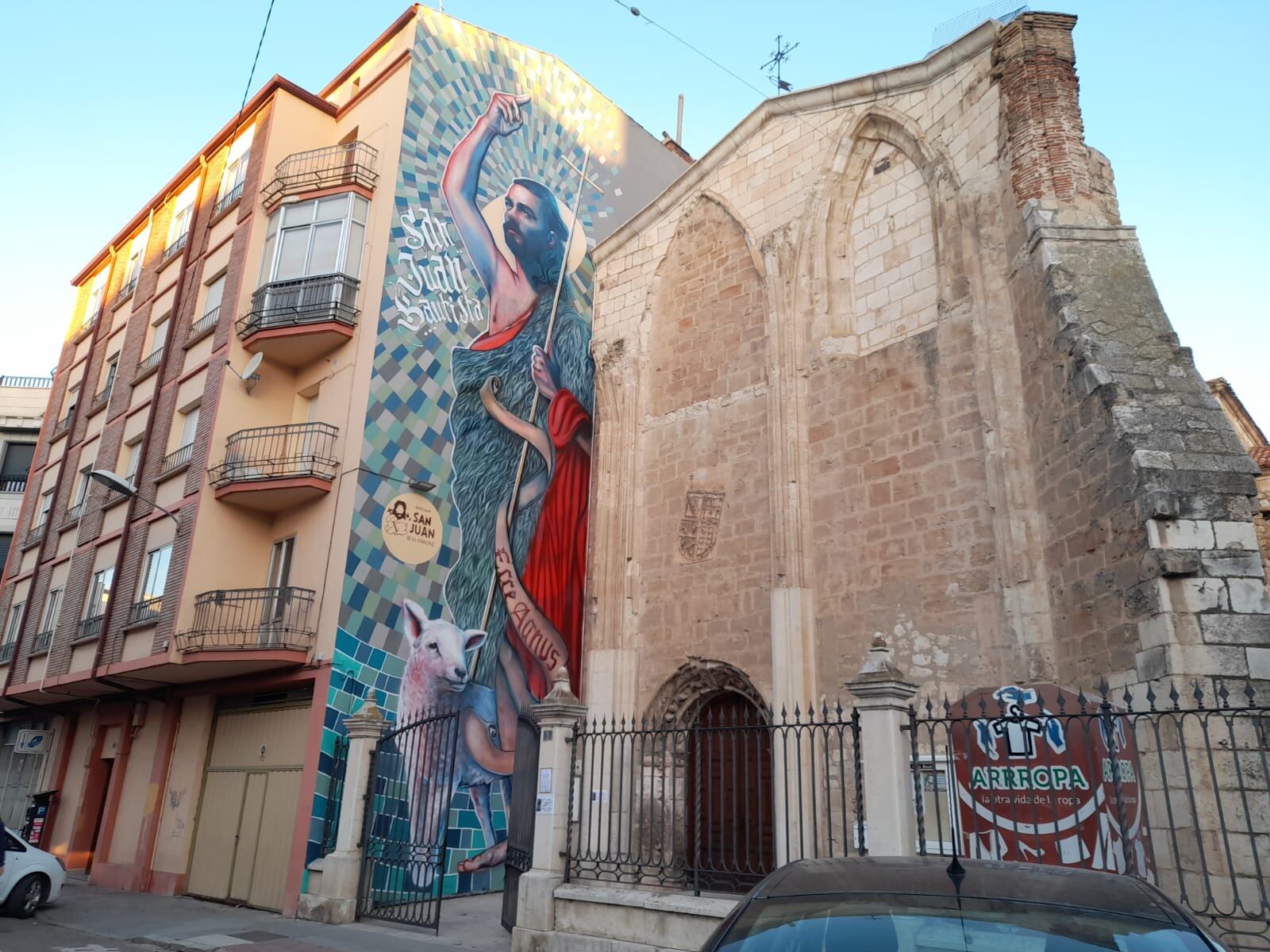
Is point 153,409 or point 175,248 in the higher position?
point 175,248

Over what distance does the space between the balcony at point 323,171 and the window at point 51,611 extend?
9.95 m

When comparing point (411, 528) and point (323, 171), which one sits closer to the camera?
point (411, 528)

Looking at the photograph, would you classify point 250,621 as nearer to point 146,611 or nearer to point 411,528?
point 146,611

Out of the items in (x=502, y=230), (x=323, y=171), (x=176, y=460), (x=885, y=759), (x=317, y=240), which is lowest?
(x=885, y=759)

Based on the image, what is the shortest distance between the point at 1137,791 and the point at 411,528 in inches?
420

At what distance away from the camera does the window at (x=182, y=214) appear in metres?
20.7

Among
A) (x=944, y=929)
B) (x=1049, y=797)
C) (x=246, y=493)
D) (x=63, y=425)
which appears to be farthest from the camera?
(x=63, y=425)

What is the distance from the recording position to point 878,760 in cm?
725

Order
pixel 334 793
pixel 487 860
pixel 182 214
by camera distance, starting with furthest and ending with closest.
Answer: pixel 182 214 → pixel 487 860 → pixel 334 793

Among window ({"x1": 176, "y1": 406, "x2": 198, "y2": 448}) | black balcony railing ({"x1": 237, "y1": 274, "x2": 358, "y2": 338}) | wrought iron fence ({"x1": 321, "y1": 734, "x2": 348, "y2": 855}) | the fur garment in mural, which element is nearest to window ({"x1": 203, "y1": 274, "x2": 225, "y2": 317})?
window ({"x1": 176, "y1": 406, "x2": 198, "y2": 448})

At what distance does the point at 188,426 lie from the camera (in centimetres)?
1753

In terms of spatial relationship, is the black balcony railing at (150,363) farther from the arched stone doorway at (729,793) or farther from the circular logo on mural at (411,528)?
the arched stone doorway at (729,793)

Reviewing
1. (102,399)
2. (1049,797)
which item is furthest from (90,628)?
(1049,797)

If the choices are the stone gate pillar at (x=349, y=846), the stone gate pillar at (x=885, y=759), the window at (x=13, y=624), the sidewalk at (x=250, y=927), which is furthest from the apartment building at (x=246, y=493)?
the stone gate pillar at (x=885, y=759)
